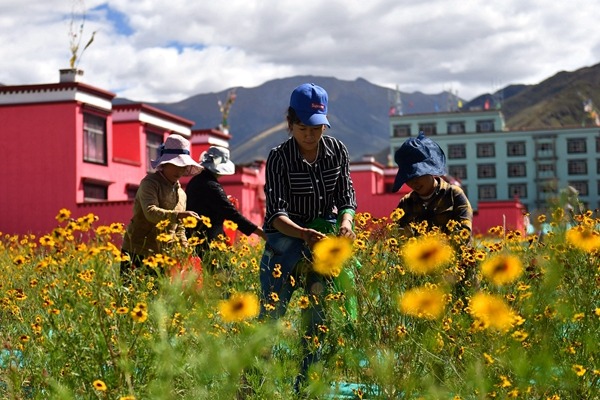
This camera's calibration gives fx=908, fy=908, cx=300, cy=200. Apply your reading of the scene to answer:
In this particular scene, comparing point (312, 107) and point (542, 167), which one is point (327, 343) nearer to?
A: point (312, 107)

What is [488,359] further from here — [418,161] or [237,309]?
[418,161]

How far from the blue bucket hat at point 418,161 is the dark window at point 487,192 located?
3270 inches

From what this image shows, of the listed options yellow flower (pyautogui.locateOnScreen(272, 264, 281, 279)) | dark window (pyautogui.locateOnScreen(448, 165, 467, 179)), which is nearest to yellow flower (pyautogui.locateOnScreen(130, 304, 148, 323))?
yellow flower (pyautogui.locateOnScreen(272, 264, 281, 279))

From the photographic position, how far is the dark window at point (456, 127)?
288ft

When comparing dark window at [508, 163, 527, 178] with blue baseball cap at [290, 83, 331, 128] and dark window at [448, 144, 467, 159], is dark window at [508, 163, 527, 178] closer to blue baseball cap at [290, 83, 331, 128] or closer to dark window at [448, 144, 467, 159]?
dark window at [448, 144, 467, 159]

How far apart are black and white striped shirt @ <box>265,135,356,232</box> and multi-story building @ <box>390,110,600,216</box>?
82045 mm

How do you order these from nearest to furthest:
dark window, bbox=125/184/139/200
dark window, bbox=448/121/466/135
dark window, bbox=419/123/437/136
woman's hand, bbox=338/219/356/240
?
woman's hand, bbox=338/219/356/240, dark window, bbox=125/184/139/200, dark window, bbox=448/121/466/135, dark window, bbox=419/123/437/136

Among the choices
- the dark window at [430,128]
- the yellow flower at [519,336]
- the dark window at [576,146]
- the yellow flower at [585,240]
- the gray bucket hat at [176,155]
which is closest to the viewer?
the yellow flower at [519,336]

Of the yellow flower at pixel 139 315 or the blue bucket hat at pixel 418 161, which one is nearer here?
the yellow flower at pixel 139 315

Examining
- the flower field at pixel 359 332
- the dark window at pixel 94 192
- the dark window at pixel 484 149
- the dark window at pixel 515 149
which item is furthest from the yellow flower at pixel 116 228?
the dark window at pixel 515 149

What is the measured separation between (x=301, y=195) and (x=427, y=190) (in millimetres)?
892

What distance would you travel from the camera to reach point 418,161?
5.14 metres

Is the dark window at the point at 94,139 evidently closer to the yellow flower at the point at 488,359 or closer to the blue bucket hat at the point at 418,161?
the blue bucket hat at the point at 418,161

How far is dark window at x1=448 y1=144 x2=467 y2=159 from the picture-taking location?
86125 mm
